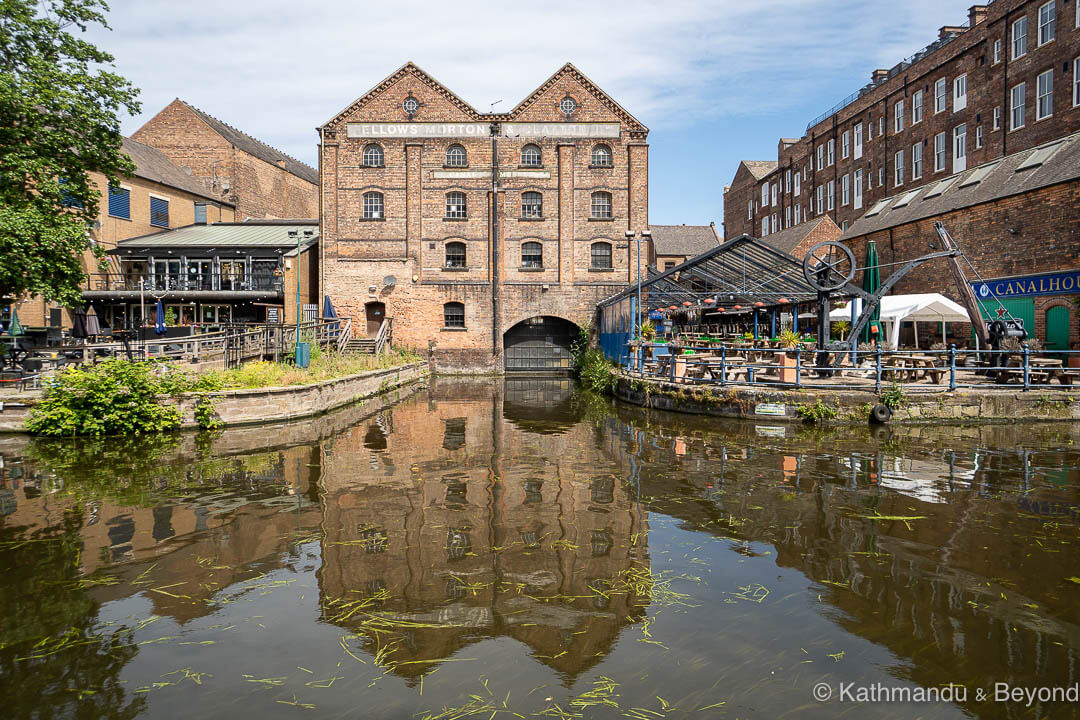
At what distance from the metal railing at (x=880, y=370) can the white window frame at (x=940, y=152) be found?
56.5ft

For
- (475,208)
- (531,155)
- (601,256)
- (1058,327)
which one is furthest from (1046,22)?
(475,208)

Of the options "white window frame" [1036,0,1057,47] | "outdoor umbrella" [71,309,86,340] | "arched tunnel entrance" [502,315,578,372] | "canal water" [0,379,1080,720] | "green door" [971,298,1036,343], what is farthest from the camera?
"arched tunnel entrance" [502,315,578,372]

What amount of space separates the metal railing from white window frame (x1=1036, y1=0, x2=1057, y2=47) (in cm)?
1491

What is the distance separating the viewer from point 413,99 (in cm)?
2600

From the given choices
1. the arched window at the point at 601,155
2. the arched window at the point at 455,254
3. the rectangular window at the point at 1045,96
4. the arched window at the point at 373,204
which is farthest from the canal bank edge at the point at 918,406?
the arched window at the point at 373,204

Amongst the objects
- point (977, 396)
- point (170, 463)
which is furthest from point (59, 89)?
point (977, 396)

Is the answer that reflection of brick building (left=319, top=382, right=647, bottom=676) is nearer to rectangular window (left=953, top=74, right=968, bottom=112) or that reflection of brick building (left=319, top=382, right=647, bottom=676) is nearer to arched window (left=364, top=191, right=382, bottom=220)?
arched window (left=364, top=191, right=382, bottom=220)

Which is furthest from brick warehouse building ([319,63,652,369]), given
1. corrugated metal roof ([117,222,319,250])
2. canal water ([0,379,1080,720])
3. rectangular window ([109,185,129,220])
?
canal water ([0,379,1080,720])

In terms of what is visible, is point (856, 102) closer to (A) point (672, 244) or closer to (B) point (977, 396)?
(A) point (672, 244)

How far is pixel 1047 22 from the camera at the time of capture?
2392cm

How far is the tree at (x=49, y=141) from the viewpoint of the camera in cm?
1425

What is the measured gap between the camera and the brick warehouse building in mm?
25938

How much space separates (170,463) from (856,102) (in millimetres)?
40908

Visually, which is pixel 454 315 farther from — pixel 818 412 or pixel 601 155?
pixel 818 412
